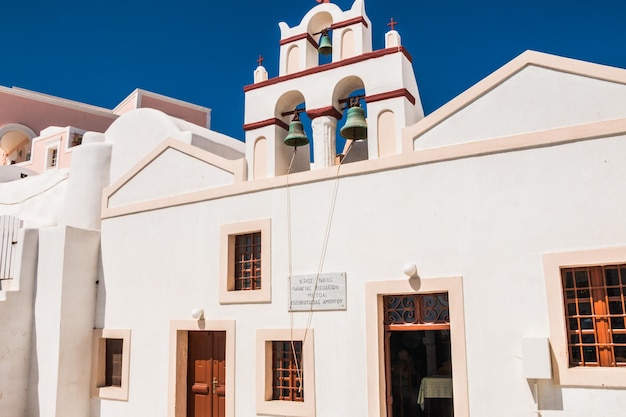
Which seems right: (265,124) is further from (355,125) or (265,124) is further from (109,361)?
(109,361)

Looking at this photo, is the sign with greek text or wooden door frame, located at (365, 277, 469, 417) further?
the sign with greek text

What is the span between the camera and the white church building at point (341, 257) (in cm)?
690

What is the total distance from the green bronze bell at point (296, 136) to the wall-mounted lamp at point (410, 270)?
113 inches

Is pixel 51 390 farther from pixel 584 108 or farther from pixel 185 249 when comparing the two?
pixel 584 108

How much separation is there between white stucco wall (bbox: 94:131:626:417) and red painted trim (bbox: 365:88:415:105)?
4.14ft

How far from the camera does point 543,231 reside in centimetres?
703

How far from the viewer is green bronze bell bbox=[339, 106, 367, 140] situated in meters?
8.99

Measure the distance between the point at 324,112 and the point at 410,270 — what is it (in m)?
3.06

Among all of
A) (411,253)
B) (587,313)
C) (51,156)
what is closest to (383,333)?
(411,253)

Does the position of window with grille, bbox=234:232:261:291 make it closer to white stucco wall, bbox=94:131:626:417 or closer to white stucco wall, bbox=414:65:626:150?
white stucco wall, bbox=94:131:626:417

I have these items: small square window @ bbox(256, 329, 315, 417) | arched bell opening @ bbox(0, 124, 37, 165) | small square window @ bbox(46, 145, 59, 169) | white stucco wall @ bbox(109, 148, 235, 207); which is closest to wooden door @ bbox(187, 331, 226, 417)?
small square window @ bbox(256, 329, 315, 417)

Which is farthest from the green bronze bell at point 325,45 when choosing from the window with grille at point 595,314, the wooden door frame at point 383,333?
the window with grille at point 595,314

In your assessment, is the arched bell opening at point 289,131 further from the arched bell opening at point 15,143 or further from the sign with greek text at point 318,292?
the arched bell opening at point 15,143

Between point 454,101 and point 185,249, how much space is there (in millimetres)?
4998
